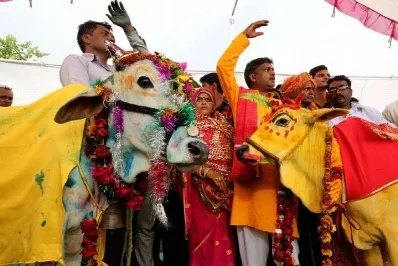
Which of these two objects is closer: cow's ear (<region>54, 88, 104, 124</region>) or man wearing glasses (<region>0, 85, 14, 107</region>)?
cow's ear (<region>54, 88, 104, 124</region>)

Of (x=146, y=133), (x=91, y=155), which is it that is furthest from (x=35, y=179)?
(x=146, y=133)

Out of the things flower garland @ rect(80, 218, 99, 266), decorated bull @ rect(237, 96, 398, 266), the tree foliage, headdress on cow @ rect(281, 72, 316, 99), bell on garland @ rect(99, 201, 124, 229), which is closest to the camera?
flower garland @ rect(80, 218, 99, 266)

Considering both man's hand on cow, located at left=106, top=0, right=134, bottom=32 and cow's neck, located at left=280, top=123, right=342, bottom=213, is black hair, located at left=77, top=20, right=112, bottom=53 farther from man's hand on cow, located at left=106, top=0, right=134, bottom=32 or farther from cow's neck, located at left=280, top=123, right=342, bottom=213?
cow's neck, located at left=280, top=123, right=342, bottom=213

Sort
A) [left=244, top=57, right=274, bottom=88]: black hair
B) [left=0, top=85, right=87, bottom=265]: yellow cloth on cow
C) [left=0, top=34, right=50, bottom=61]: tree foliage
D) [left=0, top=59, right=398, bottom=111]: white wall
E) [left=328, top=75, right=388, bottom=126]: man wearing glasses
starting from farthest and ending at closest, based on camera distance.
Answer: [left=0, top=34, right=50, bottom=61]: tree foliage → [left=0, top=59, right=398, bottom=111]: white wall → [left=328, top=75, right=388, bottom=126]: man wearing glasses → [left=244, top=57, right=274, bottom=88]: black hair → [left=0, top=85, right=87, bottom=265]: yellow cloth on cow

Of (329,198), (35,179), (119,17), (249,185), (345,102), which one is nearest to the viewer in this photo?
(35,179)

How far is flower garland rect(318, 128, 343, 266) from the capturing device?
375cm

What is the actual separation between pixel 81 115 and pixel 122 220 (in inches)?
28.6

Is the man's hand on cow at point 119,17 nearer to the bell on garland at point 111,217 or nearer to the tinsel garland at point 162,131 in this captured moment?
the tinsel garland at point 162,131

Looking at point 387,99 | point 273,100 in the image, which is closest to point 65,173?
point 273,100

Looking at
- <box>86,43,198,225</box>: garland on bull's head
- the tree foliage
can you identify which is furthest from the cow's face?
the tree foliage

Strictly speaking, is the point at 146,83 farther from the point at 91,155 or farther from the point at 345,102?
the point at 345,102

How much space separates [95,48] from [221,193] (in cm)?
166

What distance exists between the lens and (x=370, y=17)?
7727 mm

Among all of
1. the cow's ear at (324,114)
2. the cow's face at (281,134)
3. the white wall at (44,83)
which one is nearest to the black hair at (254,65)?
Answer: the cow's face at (281,134)
